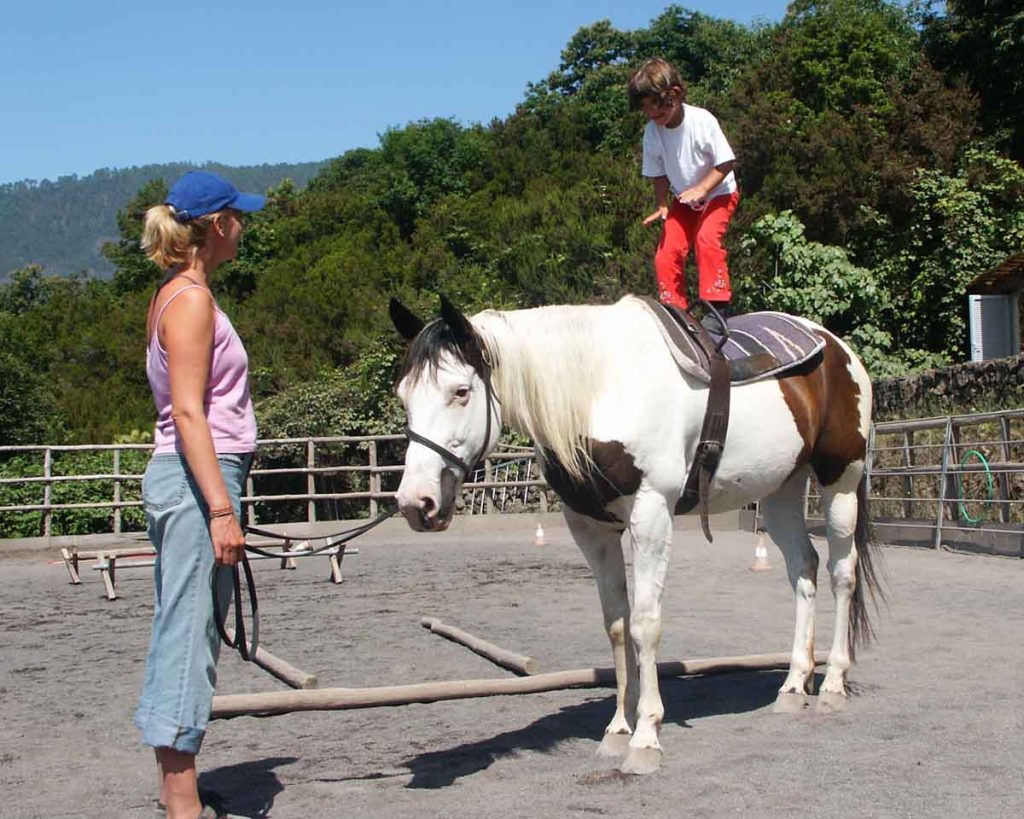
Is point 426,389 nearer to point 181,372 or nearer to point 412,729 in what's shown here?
point 181,372

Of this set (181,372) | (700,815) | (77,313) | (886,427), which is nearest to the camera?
(181,372)

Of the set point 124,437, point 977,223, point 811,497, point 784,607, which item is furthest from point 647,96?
point 977,223

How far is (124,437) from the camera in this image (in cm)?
2456

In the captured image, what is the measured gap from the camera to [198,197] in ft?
11.0

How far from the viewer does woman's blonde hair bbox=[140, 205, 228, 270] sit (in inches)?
132

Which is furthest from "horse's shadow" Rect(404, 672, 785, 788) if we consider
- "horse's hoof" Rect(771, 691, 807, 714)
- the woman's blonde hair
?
the woman's blonde hair

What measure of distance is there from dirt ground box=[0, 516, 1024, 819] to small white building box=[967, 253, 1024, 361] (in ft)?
49.0

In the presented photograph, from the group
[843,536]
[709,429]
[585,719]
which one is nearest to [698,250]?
[709,429]

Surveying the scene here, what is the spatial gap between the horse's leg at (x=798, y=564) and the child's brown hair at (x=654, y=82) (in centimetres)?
187

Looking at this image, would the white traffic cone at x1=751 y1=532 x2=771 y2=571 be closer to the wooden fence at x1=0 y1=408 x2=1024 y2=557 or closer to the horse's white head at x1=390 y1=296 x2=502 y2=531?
the wooden fence at x1=0 y1=408 x2=1024 y2=557

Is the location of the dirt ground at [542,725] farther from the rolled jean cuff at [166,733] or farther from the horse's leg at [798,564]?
the rolled jean cuff at [166,733]

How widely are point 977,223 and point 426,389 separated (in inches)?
977

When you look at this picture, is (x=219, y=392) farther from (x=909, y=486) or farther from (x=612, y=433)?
(x=909, y=486)

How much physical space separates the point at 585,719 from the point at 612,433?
4.75ft
